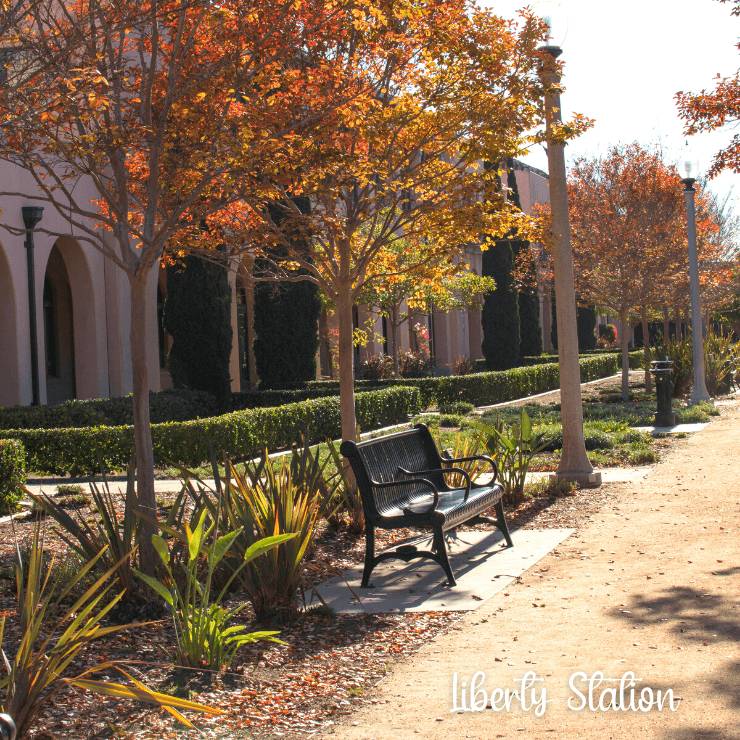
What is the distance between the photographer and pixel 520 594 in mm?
5281

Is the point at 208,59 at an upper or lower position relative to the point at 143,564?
upper

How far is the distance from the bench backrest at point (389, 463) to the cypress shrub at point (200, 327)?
10699 mm

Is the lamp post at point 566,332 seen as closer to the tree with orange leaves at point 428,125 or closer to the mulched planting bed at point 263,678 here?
the tree with orange leaves at point 428,125

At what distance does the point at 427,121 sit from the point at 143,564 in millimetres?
5155

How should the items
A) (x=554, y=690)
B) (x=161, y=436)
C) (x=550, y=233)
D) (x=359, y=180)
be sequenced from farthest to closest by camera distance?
(x=161, y=436)
(x=550, y=233)
(x=359, y=180)
(x=554, y=690)

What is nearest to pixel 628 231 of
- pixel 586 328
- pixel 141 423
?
pixel 141 423

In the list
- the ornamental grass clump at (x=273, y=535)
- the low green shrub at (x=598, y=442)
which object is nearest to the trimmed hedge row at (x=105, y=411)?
the low green shrub at (x=598, y=442)

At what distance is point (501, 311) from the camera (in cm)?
2980

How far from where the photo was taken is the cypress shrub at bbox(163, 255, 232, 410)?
56.5 ft

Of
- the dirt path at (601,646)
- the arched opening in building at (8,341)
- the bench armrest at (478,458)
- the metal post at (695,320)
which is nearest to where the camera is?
the dirt path at (601,646)

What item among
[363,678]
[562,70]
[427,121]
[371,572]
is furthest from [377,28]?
[363,678]

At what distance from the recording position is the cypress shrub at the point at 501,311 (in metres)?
29.8

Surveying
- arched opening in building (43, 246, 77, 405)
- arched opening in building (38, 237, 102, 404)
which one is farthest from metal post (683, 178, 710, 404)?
arched opening in building (43, 246, 77, 405)

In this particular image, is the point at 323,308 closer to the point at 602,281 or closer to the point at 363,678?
the point at 602,281
